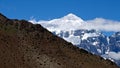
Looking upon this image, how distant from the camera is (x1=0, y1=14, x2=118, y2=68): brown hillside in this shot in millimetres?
96688

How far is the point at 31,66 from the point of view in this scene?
94.9 meters

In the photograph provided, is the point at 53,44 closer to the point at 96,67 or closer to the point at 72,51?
the point at 72,51

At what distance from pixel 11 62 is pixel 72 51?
18.3m

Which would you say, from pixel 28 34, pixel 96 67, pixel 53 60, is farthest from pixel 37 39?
pixel 96 67

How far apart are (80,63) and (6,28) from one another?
860 inches

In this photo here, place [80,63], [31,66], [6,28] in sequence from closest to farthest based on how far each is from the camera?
[31,66]
[80,63]
[6,28]

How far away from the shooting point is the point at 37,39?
107 m

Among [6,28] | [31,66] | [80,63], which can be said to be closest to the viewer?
[31,66]

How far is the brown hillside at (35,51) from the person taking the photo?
317 feet

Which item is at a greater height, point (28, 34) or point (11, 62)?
point (28, 34)

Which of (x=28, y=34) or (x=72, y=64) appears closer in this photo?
(x=72, y=64)

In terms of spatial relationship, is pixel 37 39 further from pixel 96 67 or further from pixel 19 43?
pixel 96 67

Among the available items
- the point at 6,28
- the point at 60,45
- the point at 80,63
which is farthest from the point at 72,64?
the point at 6,28

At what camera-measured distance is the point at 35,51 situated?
10112 centimetres
